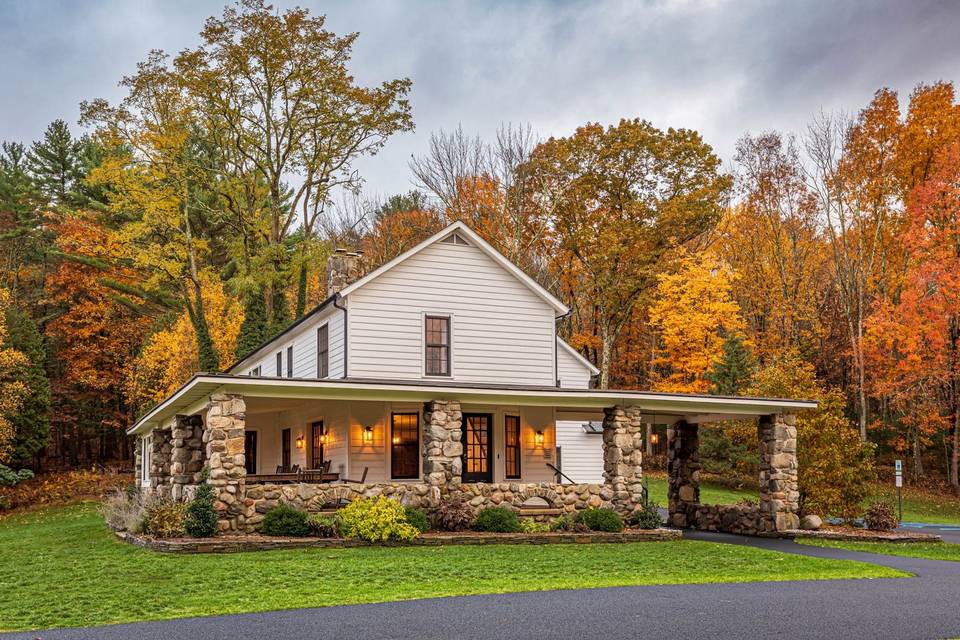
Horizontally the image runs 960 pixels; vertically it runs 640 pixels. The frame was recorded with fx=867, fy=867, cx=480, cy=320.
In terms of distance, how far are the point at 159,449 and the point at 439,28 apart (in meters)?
16.5

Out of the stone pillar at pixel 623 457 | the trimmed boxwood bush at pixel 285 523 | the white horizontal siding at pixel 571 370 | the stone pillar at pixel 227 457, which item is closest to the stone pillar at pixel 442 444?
the trimmed boxwood bush at pixel 285 523

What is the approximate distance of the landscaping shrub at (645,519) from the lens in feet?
66.3

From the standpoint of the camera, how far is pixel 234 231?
133 ft

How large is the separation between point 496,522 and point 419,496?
1.76m

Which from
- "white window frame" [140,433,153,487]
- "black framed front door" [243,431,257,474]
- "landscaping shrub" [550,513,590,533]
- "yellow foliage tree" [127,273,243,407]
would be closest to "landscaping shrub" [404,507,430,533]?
"landscaping shrub" [550,513,590,533]

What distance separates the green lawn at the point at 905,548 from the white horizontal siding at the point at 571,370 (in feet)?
41.7

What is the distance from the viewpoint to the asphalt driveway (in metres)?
9.15

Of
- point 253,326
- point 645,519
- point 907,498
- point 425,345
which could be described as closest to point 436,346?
point 425,345

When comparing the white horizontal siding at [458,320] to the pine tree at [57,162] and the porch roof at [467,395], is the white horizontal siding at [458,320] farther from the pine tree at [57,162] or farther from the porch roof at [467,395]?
the pine tree at [57,162]

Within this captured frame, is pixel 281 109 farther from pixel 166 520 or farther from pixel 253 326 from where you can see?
pixel 166 520

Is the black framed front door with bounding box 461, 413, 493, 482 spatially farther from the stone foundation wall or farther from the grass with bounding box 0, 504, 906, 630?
the grass with bounding box 0, 504, 906, 630

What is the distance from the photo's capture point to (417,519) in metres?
17.8

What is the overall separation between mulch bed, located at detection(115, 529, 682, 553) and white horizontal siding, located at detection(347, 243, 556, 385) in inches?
221

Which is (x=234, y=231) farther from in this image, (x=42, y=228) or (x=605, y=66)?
(x=605, y=66)
